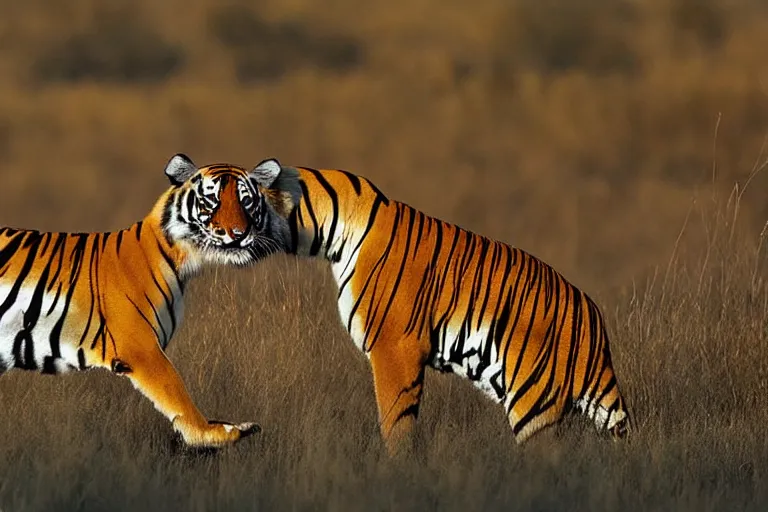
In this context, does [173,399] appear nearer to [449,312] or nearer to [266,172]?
[266,172]

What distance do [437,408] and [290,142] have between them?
12.9 metres

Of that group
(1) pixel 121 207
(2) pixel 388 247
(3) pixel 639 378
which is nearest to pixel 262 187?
(2) pixel 388 247

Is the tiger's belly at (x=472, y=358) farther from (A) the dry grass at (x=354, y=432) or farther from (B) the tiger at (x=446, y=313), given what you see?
(A) the dry grass at (x=354, y=432)

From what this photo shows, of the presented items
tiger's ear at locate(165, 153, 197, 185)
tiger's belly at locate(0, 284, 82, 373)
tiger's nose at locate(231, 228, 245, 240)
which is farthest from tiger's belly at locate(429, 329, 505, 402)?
tiger's belly at locate(0, 284, 82, 373)

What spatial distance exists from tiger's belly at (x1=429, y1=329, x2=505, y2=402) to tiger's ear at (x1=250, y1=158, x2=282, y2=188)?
85cm

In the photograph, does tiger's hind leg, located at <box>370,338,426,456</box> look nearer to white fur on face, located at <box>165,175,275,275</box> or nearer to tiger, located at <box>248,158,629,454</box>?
tiger, located at <box>248,158,629,454</box>

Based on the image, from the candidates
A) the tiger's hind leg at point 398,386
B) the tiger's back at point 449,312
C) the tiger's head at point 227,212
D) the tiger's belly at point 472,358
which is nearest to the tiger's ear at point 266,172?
the tiger's head at point 227,212

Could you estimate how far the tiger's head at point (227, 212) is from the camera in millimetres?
6059

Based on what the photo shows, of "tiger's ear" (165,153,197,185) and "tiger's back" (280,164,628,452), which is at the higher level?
"tiger's ear" (165,153,197,185)

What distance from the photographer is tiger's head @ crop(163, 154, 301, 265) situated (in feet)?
19.9

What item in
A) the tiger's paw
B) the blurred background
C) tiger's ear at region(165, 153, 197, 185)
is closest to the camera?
the tiger's paw

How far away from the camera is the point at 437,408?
7.04 meters

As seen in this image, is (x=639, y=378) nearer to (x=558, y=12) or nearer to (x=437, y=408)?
(x=437, y=408)

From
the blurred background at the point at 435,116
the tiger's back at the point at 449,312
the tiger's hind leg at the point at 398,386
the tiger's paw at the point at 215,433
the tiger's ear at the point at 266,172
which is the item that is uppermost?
the blurred background at the point at 435,116
